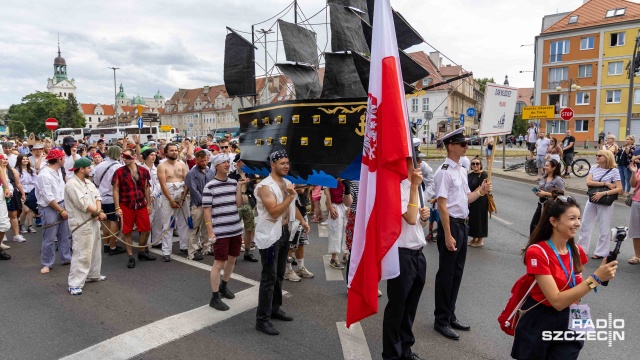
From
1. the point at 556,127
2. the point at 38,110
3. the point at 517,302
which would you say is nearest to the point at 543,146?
the point at 517,302

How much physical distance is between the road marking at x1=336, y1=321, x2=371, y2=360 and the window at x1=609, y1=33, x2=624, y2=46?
4950 centimetres

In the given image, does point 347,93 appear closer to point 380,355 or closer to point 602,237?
point 380,355

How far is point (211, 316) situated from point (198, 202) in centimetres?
269

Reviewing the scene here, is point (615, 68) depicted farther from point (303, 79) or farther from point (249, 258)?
point (249, 258)

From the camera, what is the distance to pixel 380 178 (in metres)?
→ 3.06

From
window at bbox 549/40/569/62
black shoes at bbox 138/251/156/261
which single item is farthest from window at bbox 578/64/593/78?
black shoes at bbox 138/251/156/261

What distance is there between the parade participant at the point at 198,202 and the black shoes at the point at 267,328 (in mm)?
3035

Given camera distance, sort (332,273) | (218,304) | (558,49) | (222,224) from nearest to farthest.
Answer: (218,304)
(222,224)
(332,273)
(558,49)

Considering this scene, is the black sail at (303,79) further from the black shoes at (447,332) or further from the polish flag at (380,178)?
the black shoes at (447,332)

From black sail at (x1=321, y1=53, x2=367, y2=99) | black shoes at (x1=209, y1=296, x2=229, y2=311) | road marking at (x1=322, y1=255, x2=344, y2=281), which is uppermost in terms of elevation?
black sail at (x1=321, y1=53, x2=367, y2=99)

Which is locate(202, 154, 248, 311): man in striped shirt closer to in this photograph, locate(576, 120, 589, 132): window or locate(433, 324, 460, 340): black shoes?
locate(433, 324, 460, 340): black shoes

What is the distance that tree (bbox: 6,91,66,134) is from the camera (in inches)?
3799

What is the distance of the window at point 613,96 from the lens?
4182 cm

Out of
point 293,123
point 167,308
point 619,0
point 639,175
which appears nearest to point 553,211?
point 293,123
